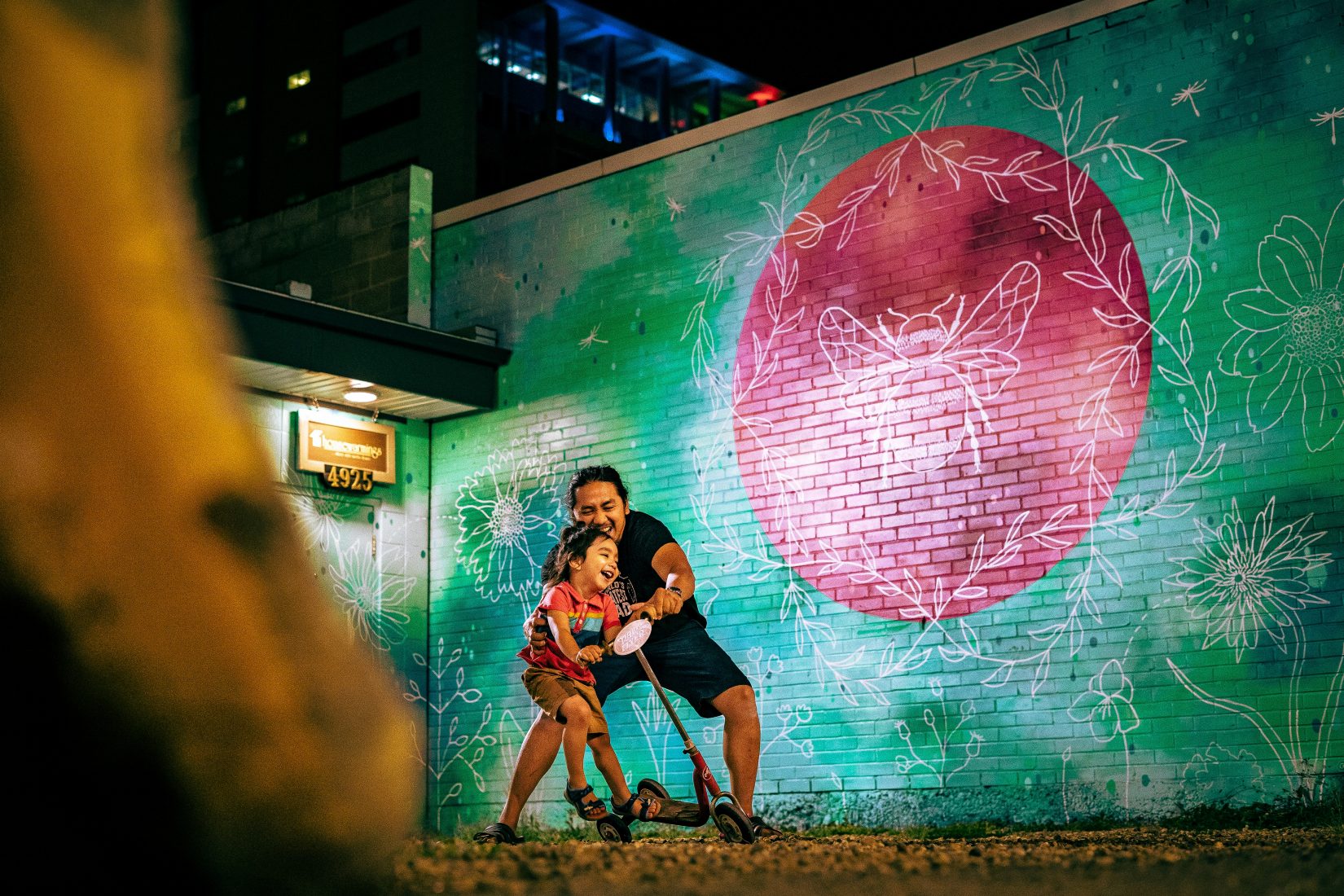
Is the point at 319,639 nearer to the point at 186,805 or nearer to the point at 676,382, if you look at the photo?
the point at 186,805

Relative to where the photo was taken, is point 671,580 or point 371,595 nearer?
point 671,580

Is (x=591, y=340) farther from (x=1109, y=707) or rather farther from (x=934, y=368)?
(x=1109, y=707)

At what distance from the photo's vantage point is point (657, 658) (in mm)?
6184

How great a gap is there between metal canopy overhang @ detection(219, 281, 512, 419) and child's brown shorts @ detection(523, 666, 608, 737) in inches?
159

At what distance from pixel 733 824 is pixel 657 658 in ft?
3.83

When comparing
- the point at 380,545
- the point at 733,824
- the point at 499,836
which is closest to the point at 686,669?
the point at 733,824

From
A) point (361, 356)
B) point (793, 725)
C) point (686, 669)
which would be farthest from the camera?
point (361, 356)

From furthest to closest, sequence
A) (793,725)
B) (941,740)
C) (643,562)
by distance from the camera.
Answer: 1. (793,725)
2. (941,740)
3. (643,562)

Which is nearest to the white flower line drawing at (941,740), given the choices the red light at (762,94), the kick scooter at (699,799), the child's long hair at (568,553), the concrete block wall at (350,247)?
the kick scooter at (699,799)

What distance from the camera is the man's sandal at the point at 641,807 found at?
5320 mm

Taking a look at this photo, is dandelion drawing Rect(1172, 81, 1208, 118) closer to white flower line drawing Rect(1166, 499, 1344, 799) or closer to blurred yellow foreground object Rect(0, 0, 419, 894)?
white flower line drawing Rect(1166, 499, 1344, 799)

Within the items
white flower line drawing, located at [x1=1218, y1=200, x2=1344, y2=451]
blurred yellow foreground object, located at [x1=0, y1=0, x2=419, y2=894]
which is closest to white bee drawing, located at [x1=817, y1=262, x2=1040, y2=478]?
white flower line drawing, located at [x1=1218, y1=200, x2=1344, y2=451]

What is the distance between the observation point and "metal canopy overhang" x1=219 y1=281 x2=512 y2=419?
8.80m

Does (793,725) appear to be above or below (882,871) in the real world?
below
